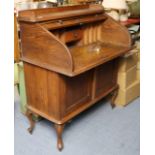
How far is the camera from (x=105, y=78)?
7.66 feet

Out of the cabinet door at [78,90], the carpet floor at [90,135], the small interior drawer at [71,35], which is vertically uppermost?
the small interior drawer at [71,35]

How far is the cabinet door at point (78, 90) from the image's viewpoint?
1.90 meters

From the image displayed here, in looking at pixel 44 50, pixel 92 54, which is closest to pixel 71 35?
pixel 92 54

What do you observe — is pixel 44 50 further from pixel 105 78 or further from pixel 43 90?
pixel 105 78

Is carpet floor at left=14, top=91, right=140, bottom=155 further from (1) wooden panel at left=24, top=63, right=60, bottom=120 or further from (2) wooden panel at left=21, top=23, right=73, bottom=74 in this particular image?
(2) wooden panel at left=21, top=23, right=73, bottom=74

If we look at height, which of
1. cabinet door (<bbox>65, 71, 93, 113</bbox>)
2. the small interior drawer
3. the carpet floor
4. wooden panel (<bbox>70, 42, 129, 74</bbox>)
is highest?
the small interior drawer

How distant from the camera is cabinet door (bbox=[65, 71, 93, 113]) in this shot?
190 centimetres

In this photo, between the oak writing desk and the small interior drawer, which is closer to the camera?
the oak writing desk

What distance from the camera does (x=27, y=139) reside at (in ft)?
6.96

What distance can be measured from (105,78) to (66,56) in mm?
825

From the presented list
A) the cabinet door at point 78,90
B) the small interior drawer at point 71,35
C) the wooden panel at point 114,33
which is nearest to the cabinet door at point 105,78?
the cabinet door at point 78,90

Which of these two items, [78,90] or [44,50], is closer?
[44,50]

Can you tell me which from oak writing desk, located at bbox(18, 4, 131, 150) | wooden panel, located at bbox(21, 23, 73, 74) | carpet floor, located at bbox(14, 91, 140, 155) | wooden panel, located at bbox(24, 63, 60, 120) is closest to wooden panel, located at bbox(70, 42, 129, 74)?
oak writing desk, located at bbox(18, 4, 131, 150)

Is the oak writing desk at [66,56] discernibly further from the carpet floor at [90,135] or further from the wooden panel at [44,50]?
the carpet floor at [90,135]
